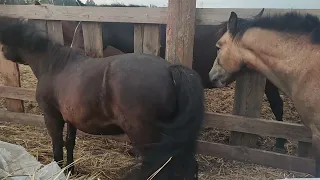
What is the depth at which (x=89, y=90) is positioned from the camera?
2887 millimetres

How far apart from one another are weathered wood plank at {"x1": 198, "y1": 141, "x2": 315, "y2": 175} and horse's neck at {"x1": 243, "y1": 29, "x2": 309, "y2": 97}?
0.90 m

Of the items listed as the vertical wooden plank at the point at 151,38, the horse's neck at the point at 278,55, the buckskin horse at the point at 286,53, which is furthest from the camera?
the vertical wooden plank at the point at 151,38

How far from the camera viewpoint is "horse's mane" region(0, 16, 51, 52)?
359 centimetres

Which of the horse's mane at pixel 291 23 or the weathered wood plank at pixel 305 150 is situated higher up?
the horse's mane at pixel 291 23

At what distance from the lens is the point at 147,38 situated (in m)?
3.91

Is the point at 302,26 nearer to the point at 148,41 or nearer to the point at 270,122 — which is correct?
the point at 270,122

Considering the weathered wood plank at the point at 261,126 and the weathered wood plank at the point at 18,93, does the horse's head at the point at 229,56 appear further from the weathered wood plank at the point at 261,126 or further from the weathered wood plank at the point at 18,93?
the weathered wood plank at the point at 18,93

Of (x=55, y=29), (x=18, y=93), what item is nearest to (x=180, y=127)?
(x=55, y=29)

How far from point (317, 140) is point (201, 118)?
3.79 ft

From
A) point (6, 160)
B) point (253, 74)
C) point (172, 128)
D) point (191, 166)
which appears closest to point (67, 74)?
point (6, 160)

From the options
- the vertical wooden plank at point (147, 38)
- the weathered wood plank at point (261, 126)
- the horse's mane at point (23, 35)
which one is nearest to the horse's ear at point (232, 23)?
the vertical wooden plank at point (147, 38)

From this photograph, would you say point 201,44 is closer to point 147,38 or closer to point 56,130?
point 147,38

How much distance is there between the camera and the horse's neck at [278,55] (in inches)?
120

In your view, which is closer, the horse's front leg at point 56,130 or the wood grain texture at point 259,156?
the horse's front leg at point 56,130
